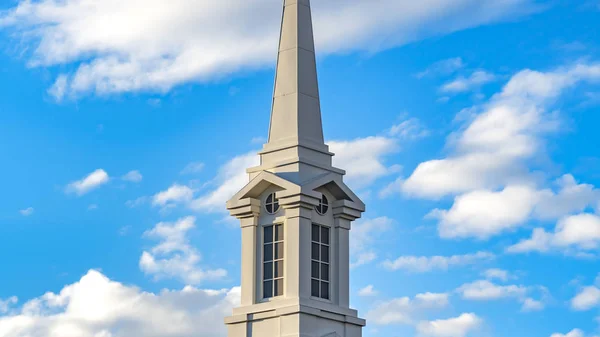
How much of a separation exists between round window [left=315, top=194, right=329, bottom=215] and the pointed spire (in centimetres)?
246

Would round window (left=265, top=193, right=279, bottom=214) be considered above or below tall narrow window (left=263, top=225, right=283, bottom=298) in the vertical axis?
above

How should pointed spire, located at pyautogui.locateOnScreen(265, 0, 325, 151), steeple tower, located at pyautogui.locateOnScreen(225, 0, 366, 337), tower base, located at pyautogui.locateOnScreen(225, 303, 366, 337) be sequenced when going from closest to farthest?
1. tower base, located at pyautogui.locateOnScreen(225, 303, 366, 337)
2. steeple tower, located at pyautogui.locateOnScreen(225, 0, 366, 337)
3. pointed spire, located at pyautogui.locateOnScreen(265, 0, 325, 151)

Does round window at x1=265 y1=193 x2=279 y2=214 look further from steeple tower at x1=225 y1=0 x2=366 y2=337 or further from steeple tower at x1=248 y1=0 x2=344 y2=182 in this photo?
steeple tower at x1=248 y1=0 x2=344 y2=182

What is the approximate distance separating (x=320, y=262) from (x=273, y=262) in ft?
7.00

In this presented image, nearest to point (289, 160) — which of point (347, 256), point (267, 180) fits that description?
point (267, 180)

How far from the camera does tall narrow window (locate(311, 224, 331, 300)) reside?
5753cm

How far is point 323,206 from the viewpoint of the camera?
58.6 meters

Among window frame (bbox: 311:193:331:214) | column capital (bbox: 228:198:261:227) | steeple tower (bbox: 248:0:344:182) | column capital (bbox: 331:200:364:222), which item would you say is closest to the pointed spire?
steeple tower (bbox: 248:0:344:182)

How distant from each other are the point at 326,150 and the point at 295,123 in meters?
2.03

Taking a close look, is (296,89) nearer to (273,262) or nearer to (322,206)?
(322,206)

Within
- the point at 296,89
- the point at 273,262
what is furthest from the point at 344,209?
the point at 296,89

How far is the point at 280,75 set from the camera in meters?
60.2

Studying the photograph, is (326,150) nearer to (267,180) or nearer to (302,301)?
(267,180)

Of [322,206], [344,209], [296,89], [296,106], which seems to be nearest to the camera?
[322,206]
